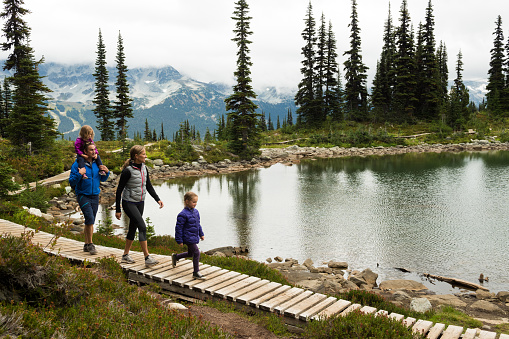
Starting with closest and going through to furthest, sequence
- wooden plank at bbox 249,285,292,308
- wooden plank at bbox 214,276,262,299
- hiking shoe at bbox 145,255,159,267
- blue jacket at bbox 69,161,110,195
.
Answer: wooden plank at bbox 249,285,292,308 → wooden plank at bbox 214,276,262,299 → blue jacket at bbox 69,161,110,195 → hiking shoe at bbox 145,255,159,267

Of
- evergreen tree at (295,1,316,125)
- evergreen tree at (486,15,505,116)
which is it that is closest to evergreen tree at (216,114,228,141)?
evergreen tree at (295,1,316,125)

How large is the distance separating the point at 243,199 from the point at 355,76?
1959 inches

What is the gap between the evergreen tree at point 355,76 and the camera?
6700cm

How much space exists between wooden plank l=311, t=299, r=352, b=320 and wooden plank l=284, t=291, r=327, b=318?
289 mm

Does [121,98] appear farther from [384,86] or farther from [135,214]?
[135,214]

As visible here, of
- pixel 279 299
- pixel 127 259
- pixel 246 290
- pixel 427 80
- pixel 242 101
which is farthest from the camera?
pixel 427 80

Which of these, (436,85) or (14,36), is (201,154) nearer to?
(14,36)

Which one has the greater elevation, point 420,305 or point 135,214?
point 135,214

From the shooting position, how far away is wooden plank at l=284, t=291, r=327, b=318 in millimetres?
6000

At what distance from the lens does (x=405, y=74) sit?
65812 millimetres

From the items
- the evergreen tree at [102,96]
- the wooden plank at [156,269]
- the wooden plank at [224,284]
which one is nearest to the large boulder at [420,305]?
the wooden plank at [224,284]

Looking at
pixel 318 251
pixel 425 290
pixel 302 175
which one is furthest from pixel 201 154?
pixel 425 290

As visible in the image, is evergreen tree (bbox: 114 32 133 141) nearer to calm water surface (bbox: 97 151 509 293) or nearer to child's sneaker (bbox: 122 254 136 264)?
calm water surface (bbox: 97 151 509 293)

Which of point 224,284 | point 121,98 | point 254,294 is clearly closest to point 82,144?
point 224,284
